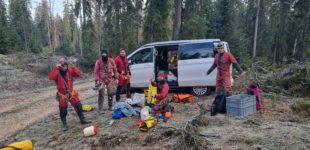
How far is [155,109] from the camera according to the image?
7.47m

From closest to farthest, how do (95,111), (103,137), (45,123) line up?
(103,137)
(45,123)
(95,111)

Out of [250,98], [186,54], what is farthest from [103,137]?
[186,54]

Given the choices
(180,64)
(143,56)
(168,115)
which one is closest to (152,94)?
(168,115)

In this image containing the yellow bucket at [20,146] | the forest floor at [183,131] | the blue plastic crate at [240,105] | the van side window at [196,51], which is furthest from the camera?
the van side window at [196,51]

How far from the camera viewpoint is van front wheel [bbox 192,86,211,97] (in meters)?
10.1

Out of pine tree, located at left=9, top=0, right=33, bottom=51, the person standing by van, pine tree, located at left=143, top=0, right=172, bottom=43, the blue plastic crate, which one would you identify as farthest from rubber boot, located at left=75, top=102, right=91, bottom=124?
pine tree, located at left=9, top=0, right=33, bottom=51

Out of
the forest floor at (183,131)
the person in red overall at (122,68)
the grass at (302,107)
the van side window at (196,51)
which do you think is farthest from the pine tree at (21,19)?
the grass at (302,107)

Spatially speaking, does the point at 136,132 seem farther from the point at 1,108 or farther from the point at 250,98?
the point at 1,108

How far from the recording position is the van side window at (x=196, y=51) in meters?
9.74

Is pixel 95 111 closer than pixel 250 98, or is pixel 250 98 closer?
pixel 250 98

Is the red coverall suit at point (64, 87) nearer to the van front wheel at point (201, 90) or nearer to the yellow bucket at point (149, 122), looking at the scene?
the yellow bucket at point (149, 122)

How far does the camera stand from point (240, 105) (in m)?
6.93

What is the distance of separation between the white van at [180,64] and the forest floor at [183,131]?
81cm

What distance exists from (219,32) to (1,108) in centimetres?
1982
